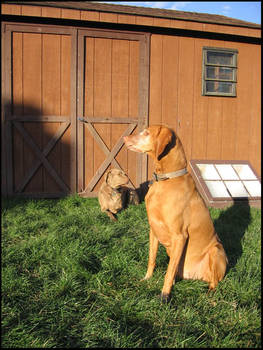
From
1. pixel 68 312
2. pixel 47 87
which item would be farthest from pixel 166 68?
pixel 68 312

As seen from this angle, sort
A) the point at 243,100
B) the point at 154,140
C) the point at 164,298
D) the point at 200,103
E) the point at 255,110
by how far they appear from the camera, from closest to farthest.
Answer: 1. the point at 164,298
2. the point at 154,140
3. the point at 200,103
4. the point at 243,100
5. the point at 255,110

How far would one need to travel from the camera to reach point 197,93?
6762 millimetres

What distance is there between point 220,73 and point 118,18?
8.95ft

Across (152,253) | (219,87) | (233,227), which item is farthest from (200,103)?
(152,253)

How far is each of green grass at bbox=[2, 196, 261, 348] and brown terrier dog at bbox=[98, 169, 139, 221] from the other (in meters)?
0.98

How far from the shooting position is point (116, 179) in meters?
5.39

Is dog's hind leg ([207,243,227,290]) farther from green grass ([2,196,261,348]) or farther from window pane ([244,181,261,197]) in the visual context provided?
window pane ([244,181,261,197])

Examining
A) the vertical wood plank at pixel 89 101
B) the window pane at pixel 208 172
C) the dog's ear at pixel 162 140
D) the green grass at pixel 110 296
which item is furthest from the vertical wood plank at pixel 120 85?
the dog's ear at pixel 162 140

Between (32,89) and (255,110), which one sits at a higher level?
(32,89)

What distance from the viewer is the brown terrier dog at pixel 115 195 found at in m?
5.13

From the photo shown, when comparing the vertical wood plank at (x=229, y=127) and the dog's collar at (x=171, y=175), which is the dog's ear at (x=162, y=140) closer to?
the dog's collar at (x=171, y=175)

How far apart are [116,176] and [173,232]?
3.00 m

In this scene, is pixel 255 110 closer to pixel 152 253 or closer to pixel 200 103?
pixel 200 103

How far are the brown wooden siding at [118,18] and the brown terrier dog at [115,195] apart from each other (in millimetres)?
3315
